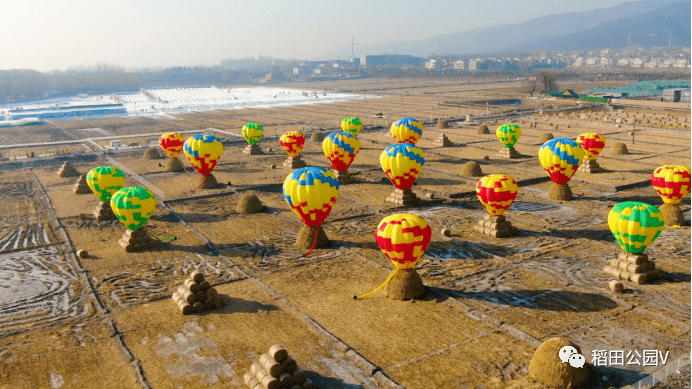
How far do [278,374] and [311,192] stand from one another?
45.8 ft

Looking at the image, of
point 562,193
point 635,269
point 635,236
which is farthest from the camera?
point 562,193

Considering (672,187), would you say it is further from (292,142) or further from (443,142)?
(443,142)

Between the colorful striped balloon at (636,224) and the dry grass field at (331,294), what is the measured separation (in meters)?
2.17

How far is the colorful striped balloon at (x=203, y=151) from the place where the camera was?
46.4 metres

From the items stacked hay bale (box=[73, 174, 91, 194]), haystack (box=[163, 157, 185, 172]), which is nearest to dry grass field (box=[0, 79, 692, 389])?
stacked hay bale (box=[73, 174, 91, 194])

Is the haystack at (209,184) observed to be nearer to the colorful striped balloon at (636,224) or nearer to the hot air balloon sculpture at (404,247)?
the hot air balloon sculpture at (404,247)

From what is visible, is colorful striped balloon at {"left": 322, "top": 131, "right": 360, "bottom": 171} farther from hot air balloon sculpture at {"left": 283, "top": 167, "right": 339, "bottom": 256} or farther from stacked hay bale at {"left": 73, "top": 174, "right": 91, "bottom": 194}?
stacked hay bale at {"left": 73, "top": 174, "right": 91, "bottom": 194}

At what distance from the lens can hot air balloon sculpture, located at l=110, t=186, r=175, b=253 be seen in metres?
31.6

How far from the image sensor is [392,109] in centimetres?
12156

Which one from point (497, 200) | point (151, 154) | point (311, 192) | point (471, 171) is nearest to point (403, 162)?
point (497, 200)

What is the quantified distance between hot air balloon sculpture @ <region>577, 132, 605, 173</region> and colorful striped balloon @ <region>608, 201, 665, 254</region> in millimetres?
24362

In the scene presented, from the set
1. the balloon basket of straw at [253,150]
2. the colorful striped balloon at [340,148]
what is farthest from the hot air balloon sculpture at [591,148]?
the balloon basket of straw at [253,150]

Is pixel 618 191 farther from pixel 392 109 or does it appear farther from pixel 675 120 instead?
pixel 392 109

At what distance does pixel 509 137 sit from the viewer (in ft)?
190
